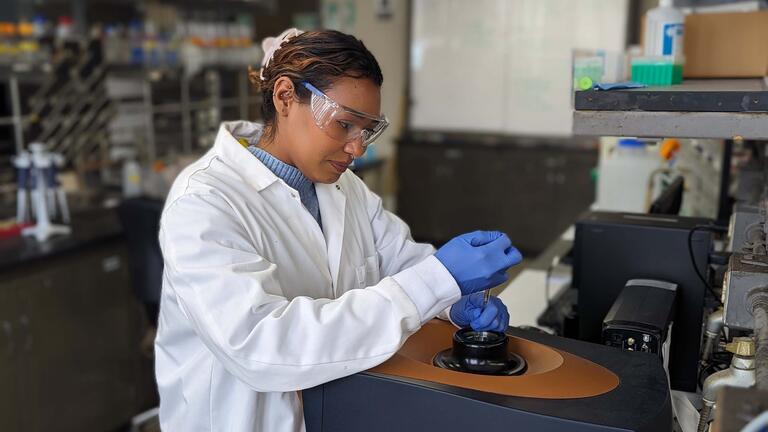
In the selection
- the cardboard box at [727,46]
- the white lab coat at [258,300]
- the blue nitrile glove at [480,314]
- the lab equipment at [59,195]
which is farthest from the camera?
the lab equipment at [59,195]

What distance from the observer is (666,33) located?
1646 millimetres

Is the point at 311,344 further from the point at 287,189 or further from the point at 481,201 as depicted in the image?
the point at 481,201

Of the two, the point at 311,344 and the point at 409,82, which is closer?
the point at 311,344

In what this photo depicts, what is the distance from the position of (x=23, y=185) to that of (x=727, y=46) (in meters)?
2.69

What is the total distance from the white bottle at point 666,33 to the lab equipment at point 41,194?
7.83 feet

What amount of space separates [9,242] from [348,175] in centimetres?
183

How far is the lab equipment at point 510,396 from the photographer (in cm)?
99

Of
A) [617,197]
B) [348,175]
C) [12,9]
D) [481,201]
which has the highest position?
[12,9]

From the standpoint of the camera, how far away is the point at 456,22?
20.3 feet

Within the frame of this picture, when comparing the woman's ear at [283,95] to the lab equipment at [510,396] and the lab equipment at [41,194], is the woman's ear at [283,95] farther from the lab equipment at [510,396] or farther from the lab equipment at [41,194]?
the lab equipment at [41,194]

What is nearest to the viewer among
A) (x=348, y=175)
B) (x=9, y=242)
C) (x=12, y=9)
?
(x=348, y=175)

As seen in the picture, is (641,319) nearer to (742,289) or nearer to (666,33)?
(742,289)

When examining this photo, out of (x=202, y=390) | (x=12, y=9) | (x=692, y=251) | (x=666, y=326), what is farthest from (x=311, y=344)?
(x=12, y=9)

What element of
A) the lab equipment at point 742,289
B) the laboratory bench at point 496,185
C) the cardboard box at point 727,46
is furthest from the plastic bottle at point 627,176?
the laboratory bench at point 496,185
